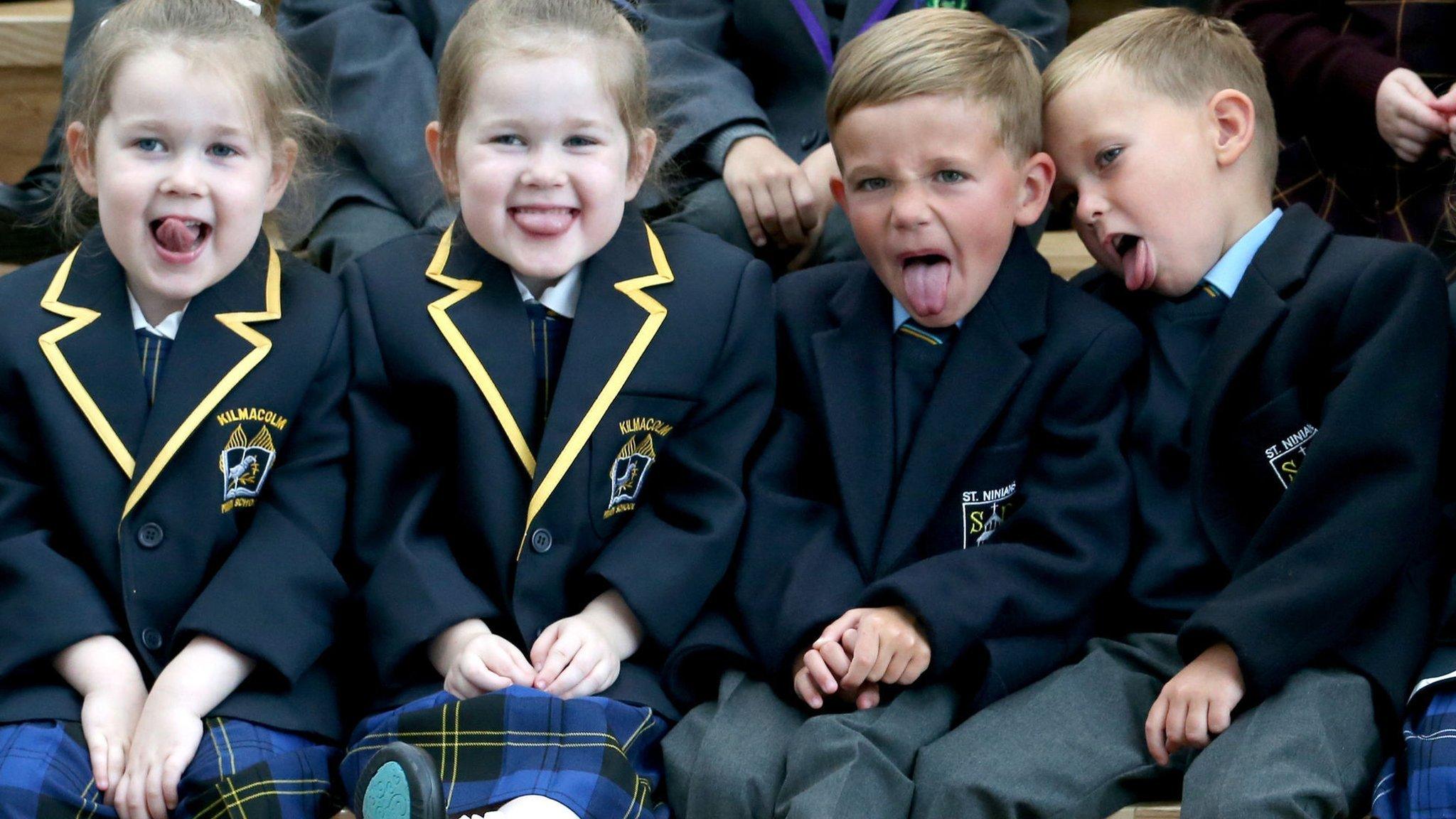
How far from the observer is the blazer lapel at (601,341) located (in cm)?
176

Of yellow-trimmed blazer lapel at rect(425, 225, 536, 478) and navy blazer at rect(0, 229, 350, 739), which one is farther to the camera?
yellow-trimmed blazer lapel at rect(425, 225, 536, 478)

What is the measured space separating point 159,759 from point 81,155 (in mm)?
709

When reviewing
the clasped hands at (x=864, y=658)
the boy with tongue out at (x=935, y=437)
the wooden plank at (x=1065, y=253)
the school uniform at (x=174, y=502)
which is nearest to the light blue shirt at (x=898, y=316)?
the boy with tongue out at (x=935, y=437)

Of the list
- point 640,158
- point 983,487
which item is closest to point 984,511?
point 983,487

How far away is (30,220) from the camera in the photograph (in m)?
2.35

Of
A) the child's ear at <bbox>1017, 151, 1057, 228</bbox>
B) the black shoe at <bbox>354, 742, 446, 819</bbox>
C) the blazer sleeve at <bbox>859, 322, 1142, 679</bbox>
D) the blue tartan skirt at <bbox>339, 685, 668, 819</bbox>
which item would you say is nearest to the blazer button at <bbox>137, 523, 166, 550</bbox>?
the blue tartan skirt at <bbox>339, 685, 668, 819</bbox>

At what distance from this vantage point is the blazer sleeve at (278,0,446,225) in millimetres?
2266

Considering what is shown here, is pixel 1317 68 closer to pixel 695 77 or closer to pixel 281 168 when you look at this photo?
pixel 695 77

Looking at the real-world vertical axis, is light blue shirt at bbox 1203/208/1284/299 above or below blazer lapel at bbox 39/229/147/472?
above

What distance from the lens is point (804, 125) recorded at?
7.66 feet

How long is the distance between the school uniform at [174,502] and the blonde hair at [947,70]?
696mm

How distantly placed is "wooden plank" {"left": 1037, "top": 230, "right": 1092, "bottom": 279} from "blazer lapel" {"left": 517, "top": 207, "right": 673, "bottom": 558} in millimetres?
767

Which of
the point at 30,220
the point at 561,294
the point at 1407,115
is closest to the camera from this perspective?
the point at 561,294

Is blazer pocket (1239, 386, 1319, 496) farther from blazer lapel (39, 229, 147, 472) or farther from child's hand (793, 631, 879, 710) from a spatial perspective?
blazer lapel (39, 229, 147, 472)
